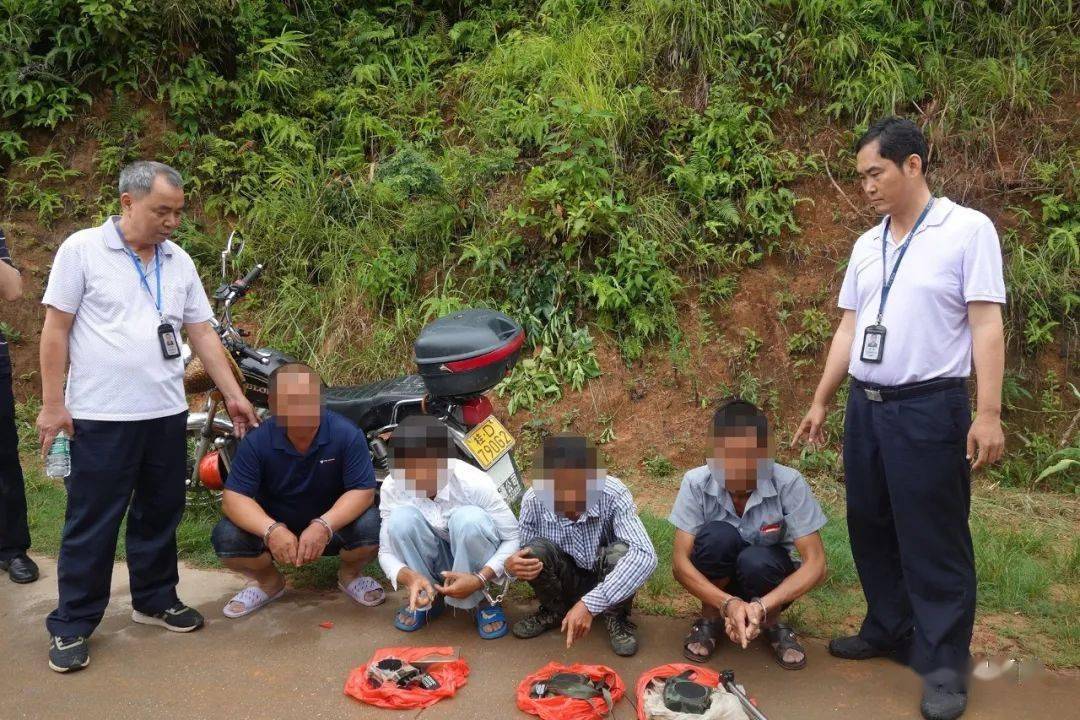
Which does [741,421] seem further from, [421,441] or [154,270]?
[154,270]

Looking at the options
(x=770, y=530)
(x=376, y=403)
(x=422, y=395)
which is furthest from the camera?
(x=376, y=403)

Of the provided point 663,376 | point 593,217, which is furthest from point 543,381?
point 593,217

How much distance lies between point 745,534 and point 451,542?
122cm

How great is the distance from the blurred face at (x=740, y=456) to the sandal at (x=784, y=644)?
58cm

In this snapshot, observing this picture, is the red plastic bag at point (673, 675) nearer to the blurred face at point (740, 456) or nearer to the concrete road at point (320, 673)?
the concrete road at point (320, 673)

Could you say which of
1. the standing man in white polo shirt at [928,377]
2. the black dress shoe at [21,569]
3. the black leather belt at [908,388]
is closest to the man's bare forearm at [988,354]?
the standing man in white polo shirt at [928,377]

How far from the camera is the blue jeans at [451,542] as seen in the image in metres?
3.65

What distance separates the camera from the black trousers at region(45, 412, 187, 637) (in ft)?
11.4

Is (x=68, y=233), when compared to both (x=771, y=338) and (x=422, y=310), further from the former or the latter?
(x=771, y=338)

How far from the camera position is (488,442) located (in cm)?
408

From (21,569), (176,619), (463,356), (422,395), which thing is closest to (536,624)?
(463,356)

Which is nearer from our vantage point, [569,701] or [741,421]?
[569,701]

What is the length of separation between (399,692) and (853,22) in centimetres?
602

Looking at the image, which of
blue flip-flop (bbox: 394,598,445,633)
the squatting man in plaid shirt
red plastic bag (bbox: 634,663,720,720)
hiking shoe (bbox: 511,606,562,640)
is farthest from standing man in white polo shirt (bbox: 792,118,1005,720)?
blue flip-flop (bbox: 394,598,445,633)
